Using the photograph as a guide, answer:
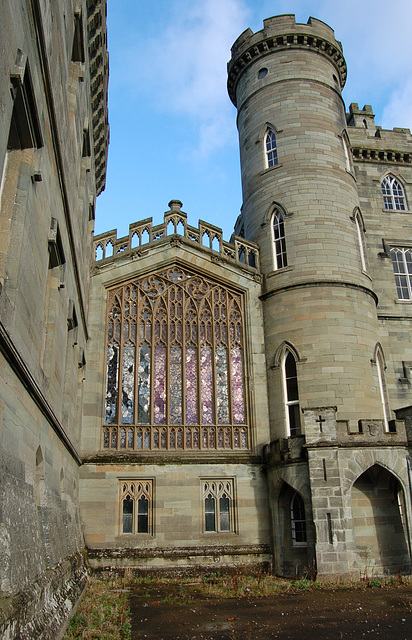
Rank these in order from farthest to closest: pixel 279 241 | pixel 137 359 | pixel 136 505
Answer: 1. pixel 279 241
2. pixel 137 359
3. pixel 136 505

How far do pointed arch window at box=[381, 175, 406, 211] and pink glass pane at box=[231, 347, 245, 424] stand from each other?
31.5 feet

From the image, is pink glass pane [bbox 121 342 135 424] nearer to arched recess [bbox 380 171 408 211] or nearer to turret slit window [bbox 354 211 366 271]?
turret slit window [bbox 354 211 366 271]

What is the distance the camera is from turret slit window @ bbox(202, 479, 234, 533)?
15344 mm

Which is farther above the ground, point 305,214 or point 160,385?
point 305,214

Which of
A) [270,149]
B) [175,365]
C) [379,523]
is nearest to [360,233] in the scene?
[270,149]

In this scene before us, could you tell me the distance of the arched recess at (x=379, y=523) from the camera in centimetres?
1330

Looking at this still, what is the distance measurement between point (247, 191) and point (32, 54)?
566 inches

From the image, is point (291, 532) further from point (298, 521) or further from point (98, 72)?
point (98, 72)

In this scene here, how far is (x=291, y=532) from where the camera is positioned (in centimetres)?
1469

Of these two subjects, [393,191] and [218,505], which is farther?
[393,191]

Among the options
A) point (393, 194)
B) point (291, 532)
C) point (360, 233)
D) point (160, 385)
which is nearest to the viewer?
point (291, 532)

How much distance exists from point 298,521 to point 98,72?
14.0m

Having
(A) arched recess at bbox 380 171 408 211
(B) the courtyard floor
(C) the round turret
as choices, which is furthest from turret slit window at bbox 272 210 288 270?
(B) the courtyard floor

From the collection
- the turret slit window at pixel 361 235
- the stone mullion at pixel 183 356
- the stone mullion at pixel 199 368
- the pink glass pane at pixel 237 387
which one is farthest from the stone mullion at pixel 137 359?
the turret slit window at pixel 361 235
